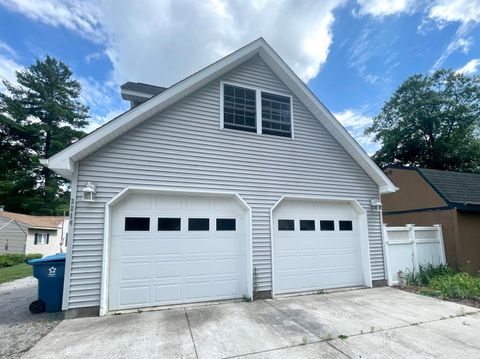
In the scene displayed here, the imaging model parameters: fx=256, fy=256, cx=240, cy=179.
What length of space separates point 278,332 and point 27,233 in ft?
79.6

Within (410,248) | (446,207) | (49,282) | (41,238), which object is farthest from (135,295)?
(41,238)

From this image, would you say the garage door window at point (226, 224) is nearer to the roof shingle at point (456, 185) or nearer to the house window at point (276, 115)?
the house window at point (276, 115)

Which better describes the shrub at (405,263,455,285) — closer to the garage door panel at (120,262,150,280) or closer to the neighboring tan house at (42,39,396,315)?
the neighboring tan house at (42,39,396,315)

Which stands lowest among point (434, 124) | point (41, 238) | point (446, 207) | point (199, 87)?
point (41, 238)

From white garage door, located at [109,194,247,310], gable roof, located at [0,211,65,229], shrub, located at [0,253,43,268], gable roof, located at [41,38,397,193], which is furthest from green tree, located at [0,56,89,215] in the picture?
white garage door, located at [109,194,247,310]

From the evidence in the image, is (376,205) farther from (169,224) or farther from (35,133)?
(35,133)

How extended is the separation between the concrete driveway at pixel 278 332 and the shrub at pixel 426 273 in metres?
2.09

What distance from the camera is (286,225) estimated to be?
7016 mm

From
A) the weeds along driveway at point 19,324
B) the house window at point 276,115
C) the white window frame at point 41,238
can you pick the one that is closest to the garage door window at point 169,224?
the weeds along driveway at point 19,324

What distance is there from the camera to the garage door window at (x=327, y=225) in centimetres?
746

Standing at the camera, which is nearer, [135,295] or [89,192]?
[89,192]

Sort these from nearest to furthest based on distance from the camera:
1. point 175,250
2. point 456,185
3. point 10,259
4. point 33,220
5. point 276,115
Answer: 1. point 175,250
2. point 276,115
3. point 456,185
4. point 10,259
5. point 33,220

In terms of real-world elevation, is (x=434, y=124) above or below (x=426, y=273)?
above

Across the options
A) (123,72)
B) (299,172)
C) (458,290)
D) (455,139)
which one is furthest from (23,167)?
(455,139)
